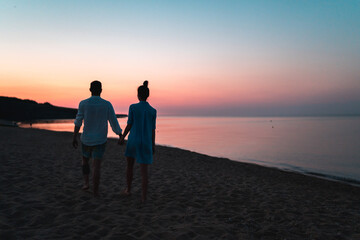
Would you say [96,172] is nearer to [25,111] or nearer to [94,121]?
[94,121]

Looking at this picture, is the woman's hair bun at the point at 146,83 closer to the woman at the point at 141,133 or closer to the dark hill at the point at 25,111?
the woman at the point at 141,133

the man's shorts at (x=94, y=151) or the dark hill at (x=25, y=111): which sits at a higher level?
the dark hill at (x=25, y=111)

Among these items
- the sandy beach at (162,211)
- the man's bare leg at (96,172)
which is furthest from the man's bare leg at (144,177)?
the man's bare leg at (96,172)

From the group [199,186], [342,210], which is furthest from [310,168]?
[199,186]

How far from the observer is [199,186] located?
22.2 feet

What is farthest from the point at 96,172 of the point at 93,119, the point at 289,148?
the point at 289,148

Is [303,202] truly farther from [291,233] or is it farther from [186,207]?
[186,207]

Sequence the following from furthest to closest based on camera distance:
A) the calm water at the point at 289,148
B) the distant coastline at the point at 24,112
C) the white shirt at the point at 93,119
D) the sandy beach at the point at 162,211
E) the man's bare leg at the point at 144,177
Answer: the distant coastline at the point at 24,112, the calm water at the point at 289,148, the man's bare leg at the point at 144,177, the white shirt at the point at 93,119, the sandy beach at the point at 162,211

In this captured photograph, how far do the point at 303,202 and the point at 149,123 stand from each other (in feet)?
15.2

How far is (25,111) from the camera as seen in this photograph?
112m

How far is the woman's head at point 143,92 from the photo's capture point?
4.58 m

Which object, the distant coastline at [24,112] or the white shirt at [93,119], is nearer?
the white shirt at [93,119]

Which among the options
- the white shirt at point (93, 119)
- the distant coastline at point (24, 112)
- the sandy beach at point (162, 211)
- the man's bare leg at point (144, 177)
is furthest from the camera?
the distant coastline at point (24, 112)

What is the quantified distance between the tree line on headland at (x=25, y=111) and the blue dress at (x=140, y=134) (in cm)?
11310
